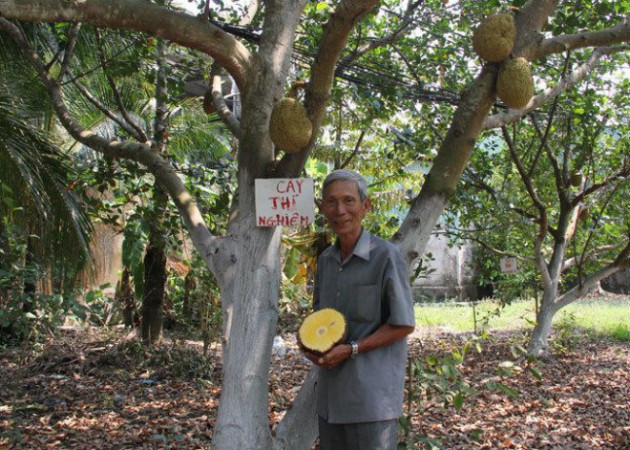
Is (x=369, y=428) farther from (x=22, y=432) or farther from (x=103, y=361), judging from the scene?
(x=103, y=361)

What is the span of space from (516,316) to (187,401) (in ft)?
27.4

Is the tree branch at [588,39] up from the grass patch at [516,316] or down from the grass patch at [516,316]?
up

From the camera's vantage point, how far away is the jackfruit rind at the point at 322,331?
221cm

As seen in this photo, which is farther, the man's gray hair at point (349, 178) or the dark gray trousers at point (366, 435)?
the man's gray hair at point (349, 178)

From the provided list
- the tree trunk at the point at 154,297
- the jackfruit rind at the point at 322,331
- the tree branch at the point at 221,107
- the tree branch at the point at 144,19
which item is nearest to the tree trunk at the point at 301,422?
the jackfruit rind at the point at 322,331

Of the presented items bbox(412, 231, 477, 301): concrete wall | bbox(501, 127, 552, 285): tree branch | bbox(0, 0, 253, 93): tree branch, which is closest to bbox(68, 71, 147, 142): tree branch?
bbox(0, 0, 253, 93): tree branch

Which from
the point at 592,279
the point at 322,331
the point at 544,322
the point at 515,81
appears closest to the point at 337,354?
the point at 322,331

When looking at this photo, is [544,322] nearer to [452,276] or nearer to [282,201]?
[282,201]

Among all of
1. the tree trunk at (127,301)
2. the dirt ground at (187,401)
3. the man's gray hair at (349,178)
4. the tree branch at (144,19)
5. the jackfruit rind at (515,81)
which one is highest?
the tree branch at (144,19)

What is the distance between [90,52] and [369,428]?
4.86m

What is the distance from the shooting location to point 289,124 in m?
2.61

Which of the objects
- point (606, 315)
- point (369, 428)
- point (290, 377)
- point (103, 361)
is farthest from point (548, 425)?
point (606, 315)

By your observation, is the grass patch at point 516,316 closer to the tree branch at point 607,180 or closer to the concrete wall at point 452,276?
the concrete wall at point 452,276

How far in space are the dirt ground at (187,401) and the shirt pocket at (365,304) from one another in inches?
33.9
